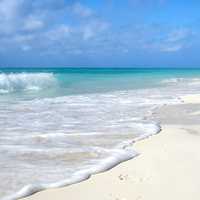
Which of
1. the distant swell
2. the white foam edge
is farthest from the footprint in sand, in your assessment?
the distant swell

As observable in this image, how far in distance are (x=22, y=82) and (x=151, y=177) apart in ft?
97.3

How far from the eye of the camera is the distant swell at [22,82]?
30.3 metres

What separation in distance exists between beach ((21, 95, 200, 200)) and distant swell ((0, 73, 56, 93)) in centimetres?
2117

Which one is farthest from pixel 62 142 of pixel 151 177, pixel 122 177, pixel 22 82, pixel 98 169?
pixel 22 82

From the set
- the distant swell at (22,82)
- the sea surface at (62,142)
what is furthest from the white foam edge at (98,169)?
the distant swell at (22,82)

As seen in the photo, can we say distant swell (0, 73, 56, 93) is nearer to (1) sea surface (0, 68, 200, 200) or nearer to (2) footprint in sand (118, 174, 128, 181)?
(1) sea surface (0, 68, 200, 200)

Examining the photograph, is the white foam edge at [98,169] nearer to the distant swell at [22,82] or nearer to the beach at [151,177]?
the beach at [151,177]

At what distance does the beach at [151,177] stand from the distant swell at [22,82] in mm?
21168

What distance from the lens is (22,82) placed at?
34.1 metres

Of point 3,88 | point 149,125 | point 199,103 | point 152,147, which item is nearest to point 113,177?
point 152,147

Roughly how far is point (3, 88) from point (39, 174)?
2498 centimetres

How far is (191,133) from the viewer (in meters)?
8.65

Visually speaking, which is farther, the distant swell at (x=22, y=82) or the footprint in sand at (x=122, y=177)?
the distant swell at (x=22, y=82)

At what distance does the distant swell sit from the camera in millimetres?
30334
